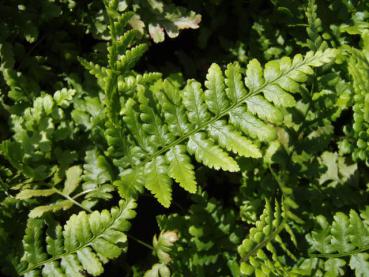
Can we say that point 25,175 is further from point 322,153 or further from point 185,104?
point 322,153

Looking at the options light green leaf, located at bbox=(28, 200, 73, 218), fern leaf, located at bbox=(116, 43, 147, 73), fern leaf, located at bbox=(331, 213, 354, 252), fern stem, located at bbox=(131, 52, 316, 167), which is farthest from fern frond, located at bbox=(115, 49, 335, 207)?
fern leaf, located at bbox=(331, 213, 354, 252)

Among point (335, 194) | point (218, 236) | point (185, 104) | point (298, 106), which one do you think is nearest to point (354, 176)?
point (335, 194)

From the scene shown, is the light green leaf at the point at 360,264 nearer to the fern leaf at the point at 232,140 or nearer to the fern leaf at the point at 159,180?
the fern leaf at the point at 232,140

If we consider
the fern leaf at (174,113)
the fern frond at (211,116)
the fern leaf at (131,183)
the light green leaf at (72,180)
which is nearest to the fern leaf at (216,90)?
the fern frond at (211,116)

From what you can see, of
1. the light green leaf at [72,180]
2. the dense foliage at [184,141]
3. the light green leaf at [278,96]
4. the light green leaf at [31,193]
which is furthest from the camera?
the light green leaf at [72,180]

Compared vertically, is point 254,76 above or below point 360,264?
above

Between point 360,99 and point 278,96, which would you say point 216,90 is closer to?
point 278,96

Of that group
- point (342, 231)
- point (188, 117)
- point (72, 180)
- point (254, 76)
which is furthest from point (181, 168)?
point (342, 231)

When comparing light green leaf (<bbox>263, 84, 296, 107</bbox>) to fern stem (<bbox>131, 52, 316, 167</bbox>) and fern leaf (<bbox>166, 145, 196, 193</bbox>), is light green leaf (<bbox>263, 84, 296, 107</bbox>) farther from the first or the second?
fern leaf (<bbox>166, 145, 196, 193</bbox>)
